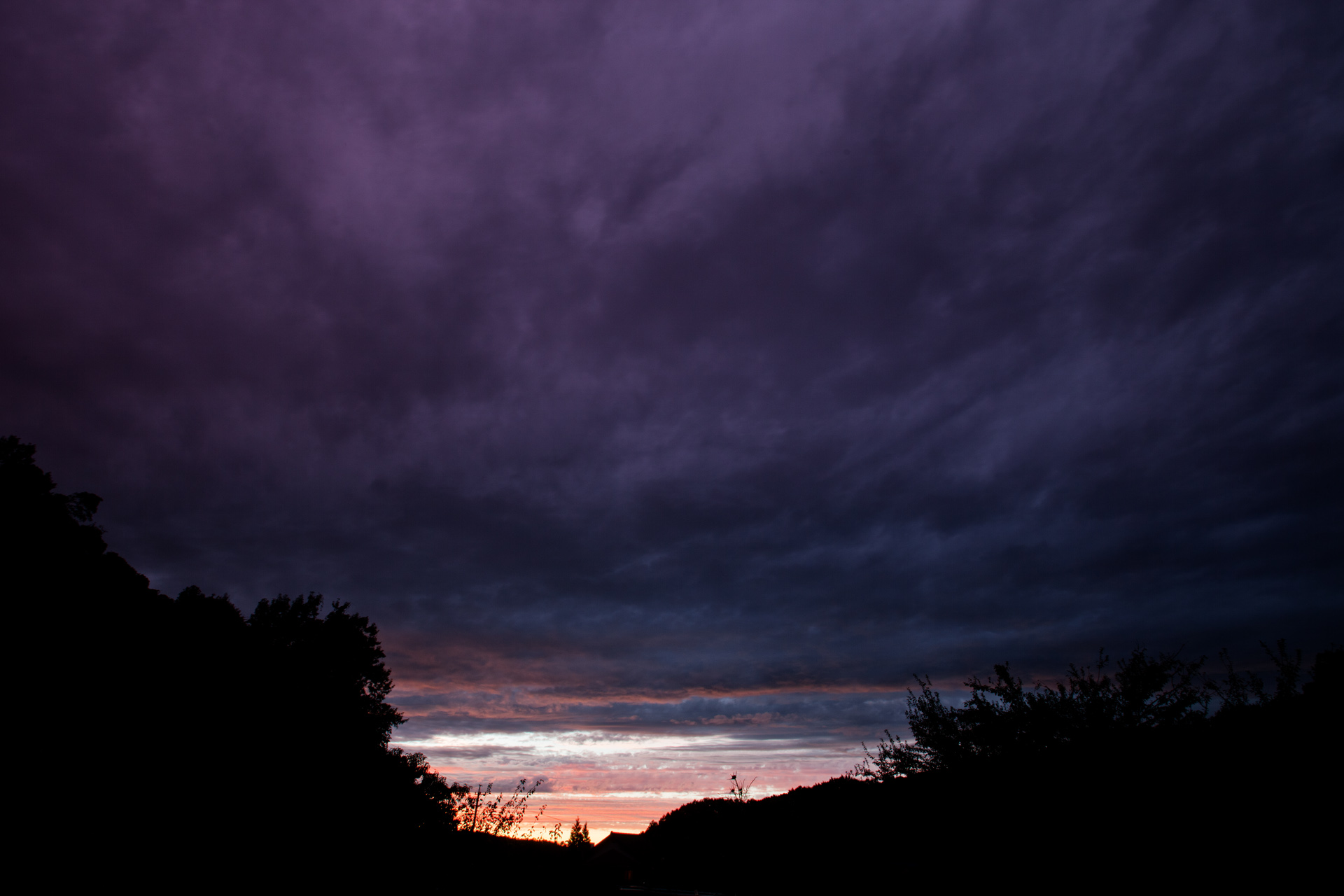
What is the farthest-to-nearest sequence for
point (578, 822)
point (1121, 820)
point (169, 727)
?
point (578, 822) → point (169, 727) → point (1121, 820)

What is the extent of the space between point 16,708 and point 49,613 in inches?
147

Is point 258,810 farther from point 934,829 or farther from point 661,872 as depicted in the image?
point 661,872

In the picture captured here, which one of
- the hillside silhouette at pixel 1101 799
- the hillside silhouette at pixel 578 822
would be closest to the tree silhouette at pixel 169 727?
the hillside silhouette at pixel 578 822

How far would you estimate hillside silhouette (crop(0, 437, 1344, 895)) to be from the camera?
25.5ft

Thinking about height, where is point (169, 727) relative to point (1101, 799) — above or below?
above

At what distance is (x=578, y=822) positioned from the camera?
27594 millimetres

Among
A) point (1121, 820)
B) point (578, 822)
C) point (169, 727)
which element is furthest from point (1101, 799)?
point (578, 822)

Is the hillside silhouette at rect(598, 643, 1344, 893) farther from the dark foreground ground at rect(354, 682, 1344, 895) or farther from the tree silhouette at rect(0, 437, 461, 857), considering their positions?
the tree silhouette at rect(0, 437, 461, 857)

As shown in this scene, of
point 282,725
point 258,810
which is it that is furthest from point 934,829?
point 282,725

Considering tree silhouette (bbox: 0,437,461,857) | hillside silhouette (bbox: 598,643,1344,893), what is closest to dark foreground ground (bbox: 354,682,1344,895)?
hillside silhouette (bbox: 598,643,1344,893)

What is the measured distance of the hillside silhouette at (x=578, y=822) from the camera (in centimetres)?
777

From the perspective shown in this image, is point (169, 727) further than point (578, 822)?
No

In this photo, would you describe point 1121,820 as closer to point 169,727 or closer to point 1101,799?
point 1101,799

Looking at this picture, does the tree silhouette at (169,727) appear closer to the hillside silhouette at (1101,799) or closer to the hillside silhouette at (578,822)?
the hillside silhouette at (578,822)
